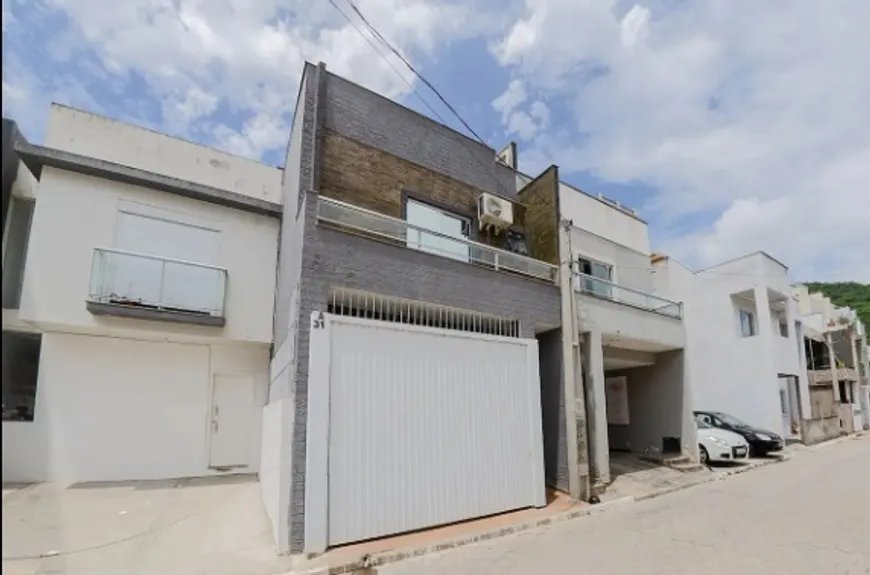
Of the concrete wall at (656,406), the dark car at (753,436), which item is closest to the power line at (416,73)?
the concrete wall at (656,406)

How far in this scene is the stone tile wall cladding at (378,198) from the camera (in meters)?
7.27

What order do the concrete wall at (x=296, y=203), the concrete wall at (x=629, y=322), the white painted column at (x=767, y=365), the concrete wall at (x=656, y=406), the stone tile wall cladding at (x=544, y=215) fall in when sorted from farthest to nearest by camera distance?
1. the white painted column at (x=767, y=365)
2. the concrete wall at (x=656, y=406)
3. the concrete wall at (x=629, y=322)
4. the stone tile wall cladding at (x=544, y=215)
5. the concrete wall at (x=296, y=203)

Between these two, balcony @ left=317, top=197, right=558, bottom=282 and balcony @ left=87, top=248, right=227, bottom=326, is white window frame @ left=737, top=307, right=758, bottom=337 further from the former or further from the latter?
balcony @ left=87, top=248, right=227, bottom=326

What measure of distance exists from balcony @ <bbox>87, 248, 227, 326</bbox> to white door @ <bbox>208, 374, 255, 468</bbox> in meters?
1.73

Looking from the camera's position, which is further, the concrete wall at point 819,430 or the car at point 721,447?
the concrete wall at point 819,430

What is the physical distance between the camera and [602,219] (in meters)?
18.8

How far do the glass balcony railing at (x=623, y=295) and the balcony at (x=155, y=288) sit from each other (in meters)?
8.00

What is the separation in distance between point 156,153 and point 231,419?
23.3 ft

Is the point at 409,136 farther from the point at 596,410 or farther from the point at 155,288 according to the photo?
the point at 596,410

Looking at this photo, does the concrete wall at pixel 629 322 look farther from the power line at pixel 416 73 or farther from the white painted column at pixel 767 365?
the white painted column at pixel 767 365

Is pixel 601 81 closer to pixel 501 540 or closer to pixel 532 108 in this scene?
pixel 532 108

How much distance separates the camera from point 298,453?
21.5 ft

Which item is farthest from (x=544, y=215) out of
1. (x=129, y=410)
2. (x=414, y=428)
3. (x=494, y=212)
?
(x=129, y=410)

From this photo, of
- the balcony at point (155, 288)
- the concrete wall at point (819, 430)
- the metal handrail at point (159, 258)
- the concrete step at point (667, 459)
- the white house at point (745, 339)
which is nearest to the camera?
the balcony at point (155, 288)
